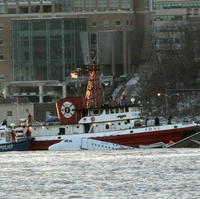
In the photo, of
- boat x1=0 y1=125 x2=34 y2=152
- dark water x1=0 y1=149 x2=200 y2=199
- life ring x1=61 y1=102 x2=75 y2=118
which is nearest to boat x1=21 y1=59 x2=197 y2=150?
life ring x1=61 y1=102 x2=75 y2=118

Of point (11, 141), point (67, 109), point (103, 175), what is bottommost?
point (103, 175)

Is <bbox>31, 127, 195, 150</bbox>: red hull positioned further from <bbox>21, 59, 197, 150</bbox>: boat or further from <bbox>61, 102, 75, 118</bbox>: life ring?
<bbox>61, 102, 75, 118</bbox>: life ring

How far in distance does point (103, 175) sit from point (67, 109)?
41.6 meters

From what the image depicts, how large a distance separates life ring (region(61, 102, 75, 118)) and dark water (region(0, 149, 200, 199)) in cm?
1033

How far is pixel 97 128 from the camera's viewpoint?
142 m

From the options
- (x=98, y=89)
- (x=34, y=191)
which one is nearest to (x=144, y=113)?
(x=98, y=89)

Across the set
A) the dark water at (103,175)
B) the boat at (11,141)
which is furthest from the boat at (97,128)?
the dark water at (103,175)

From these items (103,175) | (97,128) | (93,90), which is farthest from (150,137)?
(103,175)

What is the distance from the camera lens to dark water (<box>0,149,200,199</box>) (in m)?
90.0

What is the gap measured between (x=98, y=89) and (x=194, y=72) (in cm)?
5274

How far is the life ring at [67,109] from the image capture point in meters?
143

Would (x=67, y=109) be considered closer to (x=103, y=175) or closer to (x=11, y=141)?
(x=11, y=141)

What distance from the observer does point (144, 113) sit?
180250mm

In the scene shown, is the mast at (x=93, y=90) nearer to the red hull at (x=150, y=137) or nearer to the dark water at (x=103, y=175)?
the red hull at (x=150, y=137)
